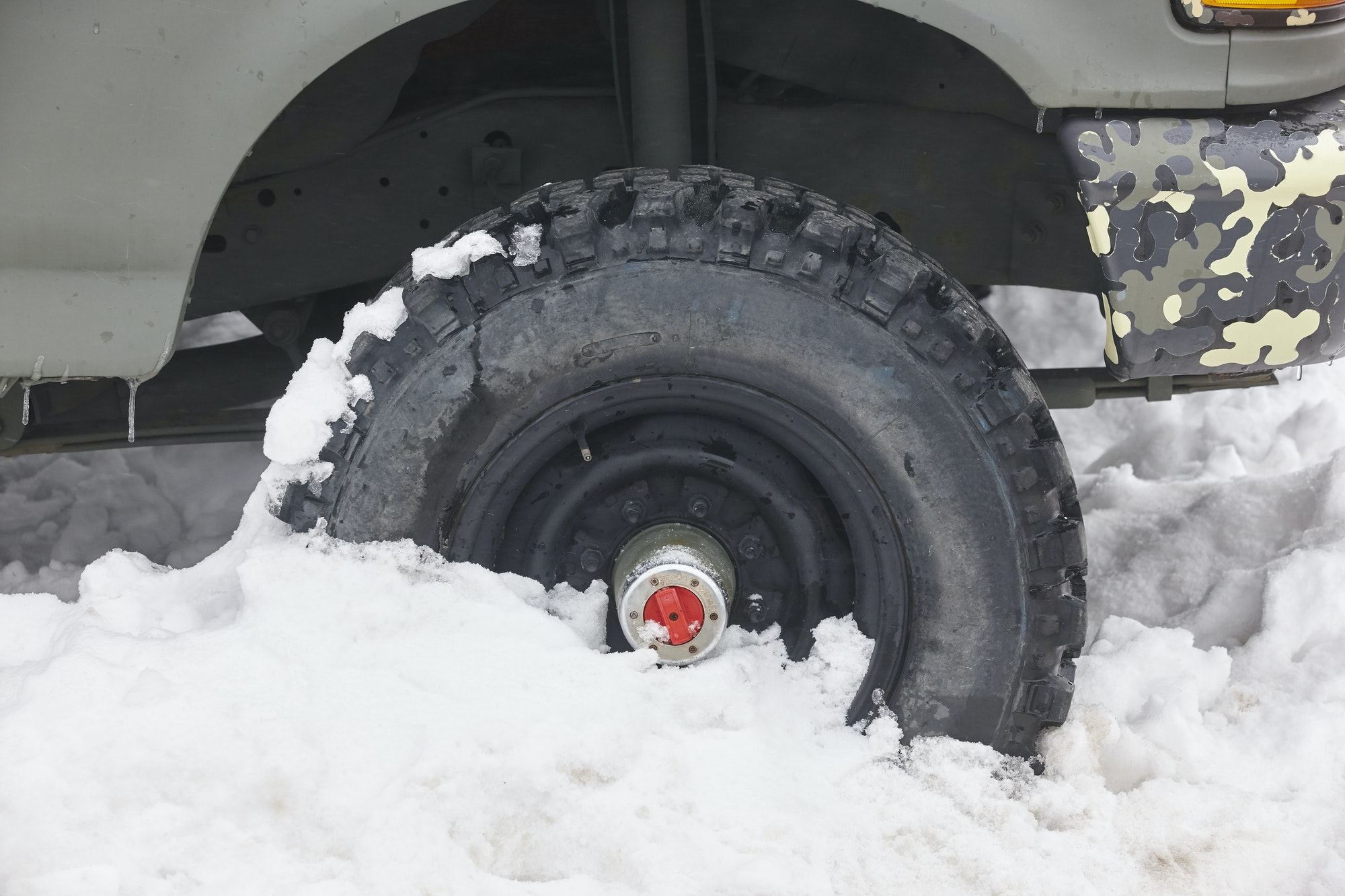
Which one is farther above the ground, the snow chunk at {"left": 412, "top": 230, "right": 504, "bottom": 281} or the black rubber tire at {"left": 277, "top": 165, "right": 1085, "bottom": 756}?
the snow chunk at {"left": 412, "top": 230, "right": 504, "bottom": 281}

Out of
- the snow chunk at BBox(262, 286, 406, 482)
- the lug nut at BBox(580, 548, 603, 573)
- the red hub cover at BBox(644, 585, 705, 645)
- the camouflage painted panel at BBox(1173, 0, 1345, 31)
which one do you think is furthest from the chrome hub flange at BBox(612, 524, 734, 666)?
the camouflage painted panel at BBox(1173, 0, 1345, 31)

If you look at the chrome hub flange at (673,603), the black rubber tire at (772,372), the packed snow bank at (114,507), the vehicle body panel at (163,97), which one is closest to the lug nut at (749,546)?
the chrome hub flange at (673,603)

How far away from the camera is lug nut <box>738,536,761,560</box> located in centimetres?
195

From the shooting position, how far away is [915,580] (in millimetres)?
1790

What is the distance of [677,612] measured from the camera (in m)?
1.78

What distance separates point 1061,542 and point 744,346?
1.99 ft

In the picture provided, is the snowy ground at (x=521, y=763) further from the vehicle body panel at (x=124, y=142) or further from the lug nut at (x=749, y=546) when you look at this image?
the vehicle body panel at (x=124, y=142)

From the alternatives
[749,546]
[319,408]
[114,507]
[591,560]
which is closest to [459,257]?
[319,408]

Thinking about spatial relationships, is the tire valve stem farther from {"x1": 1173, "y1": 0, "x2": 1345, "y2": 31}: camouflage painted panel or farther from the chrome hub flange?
{"x1": 1173, "y1": 0, "x2": 1345, "y2": 31}: camouflage painted panel

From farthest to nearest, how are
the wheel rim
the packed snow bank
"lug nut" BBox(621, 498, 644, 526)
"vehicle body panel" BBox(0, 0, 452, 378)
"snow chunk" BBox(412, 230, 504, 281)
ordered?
the packed snow bank, "lug nut" BBox(621, 498, 644, 526), the wheel rim, "snow chunk" BBox(412, 230, 504, 281), "vehicle body panel" BBox(0, 0, 452, 378)

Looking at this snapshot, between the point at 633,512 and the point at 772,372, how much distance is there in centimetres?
40

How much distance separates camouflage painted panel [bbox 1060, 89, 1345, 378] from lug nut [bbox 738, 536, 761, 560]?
68 cm

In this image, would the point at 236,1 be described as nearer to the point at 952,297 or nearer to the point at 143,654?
the point at 143,654

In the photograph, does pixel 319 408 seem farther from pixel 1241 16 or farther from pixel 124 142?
pixel 1241 16
